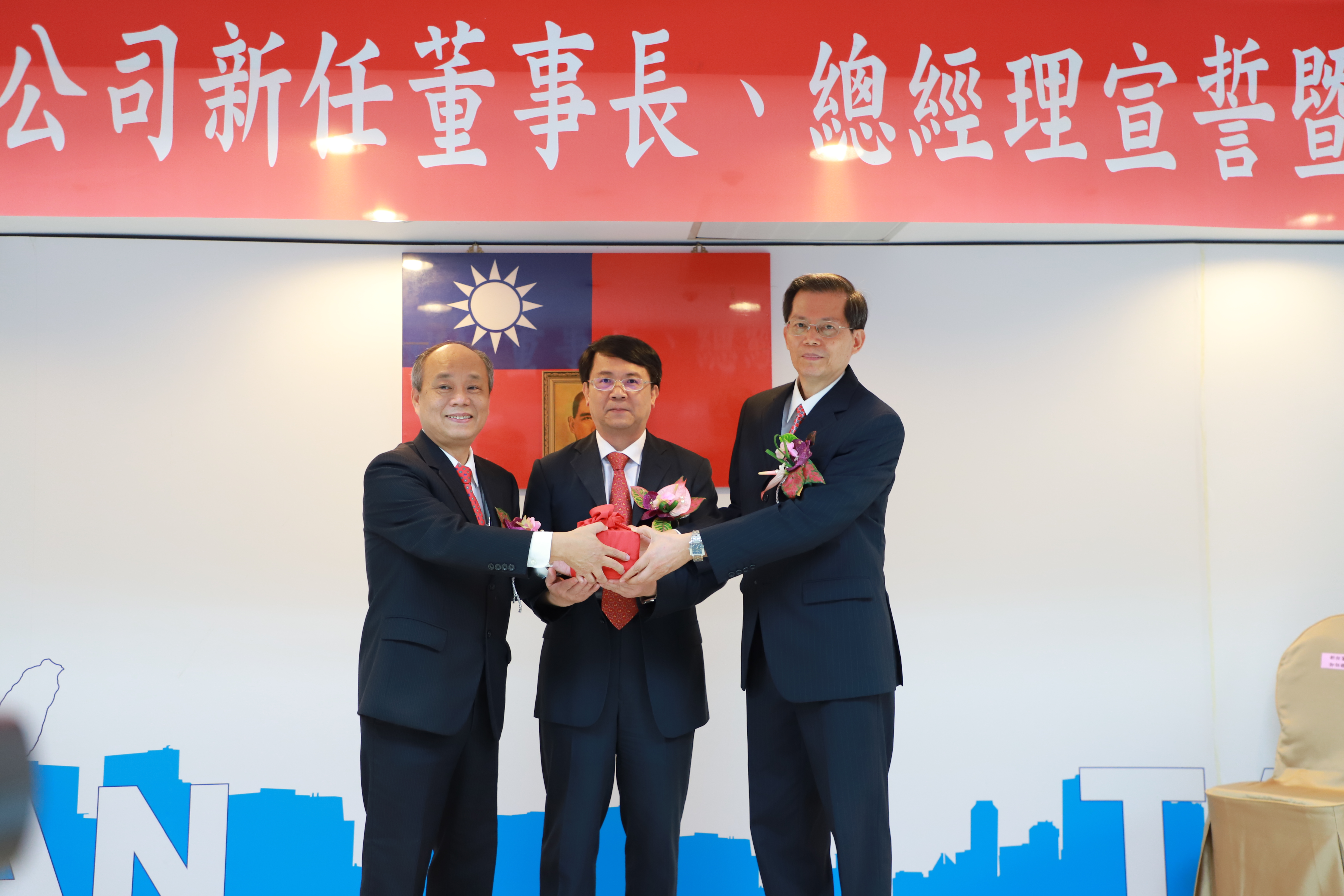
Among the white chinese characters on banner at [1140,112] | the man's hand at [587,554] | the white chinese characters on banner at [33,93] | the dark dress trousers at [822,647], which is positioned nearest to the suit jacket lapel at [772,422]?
the dark dress trousers at [822,647]

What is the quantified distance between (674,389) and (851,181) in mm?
1379

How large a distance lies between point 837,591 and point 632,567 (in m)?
0.54

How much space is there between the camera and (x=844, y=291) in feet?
7.79

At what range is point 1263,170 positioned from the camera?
2213mm

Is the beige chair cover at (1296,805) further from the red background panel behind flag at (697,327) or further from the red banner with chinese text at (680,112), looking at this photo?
the red background panel behind flag at (697,327)

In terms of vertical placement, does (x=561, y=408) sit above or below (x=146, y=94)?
below

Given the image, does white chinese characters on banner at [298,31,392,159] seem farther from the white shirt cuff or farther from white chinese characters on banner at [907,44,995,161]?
white chinese characters on banner at [907,44,995,161]

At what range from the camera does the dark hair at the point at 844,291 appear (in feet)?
7.75

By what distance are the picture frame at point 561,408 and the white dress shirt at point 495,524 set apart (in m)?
0.74

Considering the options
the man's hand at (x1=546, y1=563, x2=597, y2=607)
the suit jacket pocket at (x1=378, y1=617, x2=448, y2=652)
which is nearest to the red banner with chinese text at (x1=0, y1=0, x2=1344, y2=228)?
the man's hand at (x1=546, y1=563, x2=597, y2=607)

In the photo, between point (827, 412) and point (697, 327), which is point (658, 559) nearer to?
point (827, 412)

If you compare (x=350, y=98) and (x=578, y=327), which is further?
(x=578, y=327)

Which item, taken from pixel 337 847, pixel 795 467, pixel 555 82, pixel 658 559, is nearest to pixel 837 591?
pixel 795 467

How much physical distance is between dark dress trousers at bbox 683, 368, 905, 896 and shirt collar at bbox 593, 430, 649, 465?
33 centimetres
